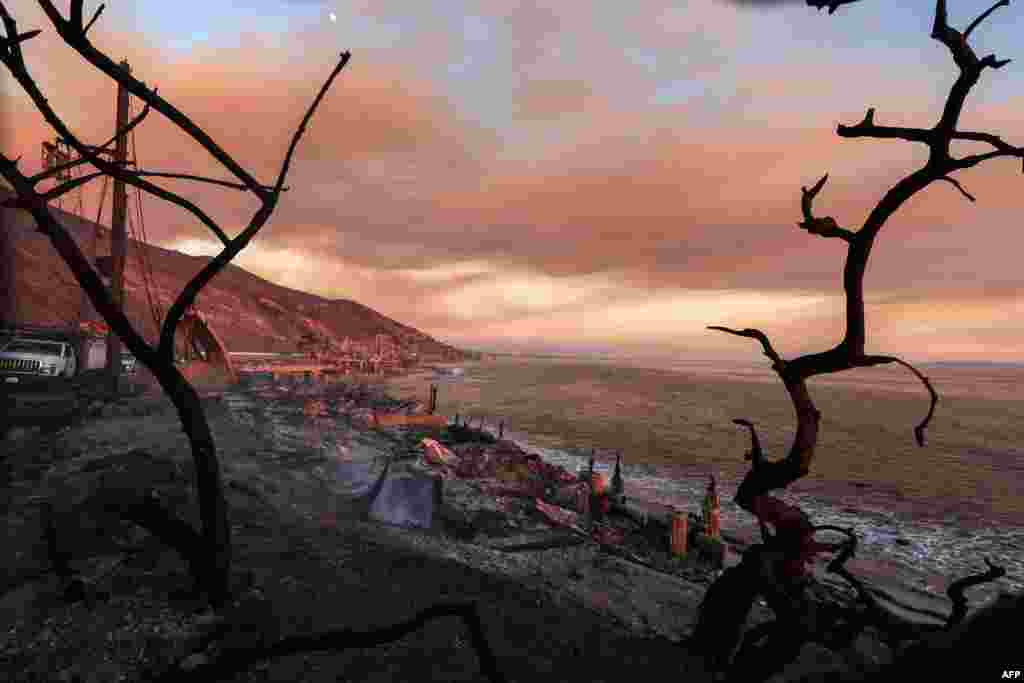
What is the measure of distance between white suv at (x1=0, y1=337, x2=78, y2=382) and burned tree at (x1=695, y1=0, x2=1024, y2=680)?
1053 inches

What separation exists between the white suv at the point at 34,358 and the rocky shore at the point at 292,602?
38.2 feet

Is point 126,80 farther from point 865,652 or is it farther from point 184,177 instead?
point 865,652

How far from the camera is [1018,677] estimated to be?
1.04m

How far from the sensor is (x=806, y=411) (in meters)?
3.37

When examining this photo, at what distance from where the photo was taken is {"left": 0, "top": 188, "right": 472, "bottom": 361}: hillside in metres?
59.1

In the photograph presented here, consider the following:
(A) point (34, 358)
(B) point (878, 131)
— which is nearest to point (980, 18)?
(B) point (878, 131)

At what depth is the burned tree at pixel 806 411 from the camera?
2939 millimetres

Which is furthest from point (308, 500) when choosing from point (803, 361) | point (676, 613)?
point (803, 361)

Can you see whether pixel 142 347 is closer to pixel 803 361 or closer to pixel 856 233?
pixel 803 361

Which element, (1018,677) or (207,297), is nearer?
(1018,677)

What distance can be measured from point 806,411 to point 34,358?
92.5 feet

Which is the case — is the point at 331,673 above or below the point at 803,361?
below

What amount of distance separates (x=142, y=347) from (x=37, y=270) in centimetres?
9419

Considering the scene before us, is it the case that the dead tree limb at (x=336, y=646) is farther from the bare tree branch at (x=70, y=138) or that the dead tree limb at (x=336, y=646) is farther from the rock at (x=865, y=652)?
the rock at (x=865, y=652)
